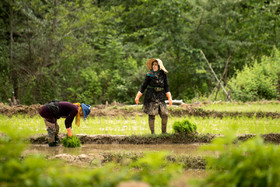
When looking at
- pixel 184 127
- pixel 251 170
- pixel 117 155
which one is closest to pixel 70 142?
pixel 117 155

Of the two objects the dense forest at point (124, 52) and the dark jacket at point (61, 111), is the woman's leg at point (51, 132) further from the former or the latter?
the dense forest at point (124, 52)

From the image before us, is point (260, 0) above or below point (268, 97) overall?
above

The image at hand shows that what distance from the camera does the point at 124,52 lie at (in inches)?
790

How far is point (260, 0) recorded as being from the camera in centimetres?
2259

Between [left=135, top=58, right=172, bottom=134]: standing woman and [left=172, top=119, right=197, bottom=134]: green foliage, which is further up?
[left=135, top=58, right=172, bottom=134]: standing woman

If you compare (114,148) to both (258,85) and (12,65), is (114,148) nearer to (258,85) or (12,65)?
(258,85)

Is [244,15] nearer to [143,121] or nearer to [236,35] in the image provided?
[236,35]

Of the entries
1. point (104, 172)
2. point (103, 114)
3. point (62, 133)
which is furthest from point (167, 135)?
point (104, 172)

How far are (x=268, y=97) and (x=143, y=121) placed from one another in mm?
8559

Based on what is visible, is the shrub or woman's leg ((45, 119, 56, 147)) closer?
the shrub

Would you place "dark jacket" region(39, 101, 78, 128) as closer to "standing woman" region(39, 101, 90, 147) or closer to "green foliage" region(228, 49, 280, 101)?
"standing woman" region(39, 101, 90, 147)

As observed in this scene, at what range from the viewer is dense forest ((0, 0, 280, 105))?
1711cm

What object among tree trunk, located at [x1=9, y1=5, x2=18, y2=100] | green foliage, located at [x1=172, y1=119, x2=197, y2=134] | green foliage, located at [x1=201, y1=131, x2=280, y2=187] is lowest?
green foliage, located at [x1=172, y1=119, x2=197, y2=134]

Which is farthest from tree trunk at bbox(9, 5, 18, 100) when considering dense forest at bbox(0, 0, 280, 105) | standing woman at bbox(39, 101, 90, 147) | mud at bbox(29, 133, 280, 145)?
standing woman at bbox(39, 101, 90, 147)
